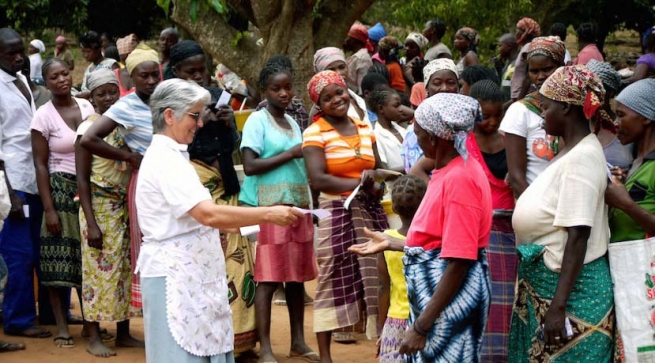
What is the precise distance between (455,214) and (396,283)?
1589 millimetres

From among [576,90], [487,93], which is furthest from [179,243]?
[487,93]

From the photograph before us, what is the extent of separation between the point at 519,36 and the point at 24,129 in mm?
6120

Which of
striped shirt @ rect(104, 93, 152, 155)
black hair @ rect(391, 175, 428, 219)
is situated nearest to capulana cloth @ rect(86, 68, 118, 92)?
striped shirt @ rect(104, 93, 152, 155)

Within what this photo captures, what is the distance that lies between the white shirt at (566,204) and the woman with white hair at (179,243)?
1.11 meters

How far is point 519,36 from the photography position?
37.2 ft

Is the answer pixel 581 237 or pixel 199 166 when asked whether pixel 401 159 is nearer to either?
pixel 199 166

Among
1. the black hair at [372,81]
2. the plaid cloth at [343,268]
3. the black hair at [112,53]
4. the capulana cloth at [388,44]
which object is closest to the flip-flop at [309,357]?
the plaid cloth at [343,268]

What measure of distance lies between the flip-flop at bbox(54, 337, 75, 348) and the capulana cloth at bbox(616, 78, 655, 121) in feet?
14.7

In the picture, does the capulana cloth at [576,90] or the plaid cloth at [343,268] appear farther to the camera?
the plaid cloth at [343,268]

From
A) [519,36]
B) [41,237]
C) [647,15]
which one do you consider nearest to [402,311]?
[41,237]

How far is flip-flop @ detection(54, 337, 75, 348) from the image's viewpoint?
7.24 meters

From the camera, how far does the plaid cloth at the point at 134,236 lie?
21.5 feet

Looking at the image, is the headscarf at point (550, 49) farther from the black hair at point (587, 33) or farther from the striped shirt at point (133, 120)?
the black hair at point (587, 33)

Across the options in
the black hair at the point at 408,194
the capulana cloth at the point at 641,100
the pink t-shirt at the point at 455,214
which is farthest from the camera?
the black hair at the point at 408,194
